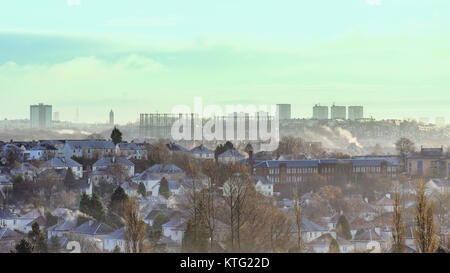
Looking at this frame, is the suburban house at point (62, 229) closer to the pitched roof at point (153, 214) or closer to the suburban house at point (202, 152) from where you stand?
the pitched roof at point (153, 214)

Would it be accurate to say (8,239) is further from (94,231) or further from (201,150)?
(201,150)

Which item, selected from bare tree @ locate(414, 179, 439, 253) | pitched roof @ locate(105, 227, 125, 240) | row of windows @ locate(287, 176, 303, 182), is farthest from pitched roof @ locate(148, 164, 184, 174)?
bare tree @ locate(414, 179, 439, 253)

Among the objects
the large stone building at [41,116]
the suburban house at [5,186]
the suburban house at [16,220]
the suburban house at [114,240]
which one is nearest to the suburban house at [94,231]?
the suburban house at [114,240]

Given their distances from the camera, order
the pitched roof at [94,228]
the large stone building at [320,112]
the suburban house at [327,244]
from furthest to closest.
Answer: the large stone building at [320,112]
the pitched roof at [94,228]
the suburban house at [327,244]

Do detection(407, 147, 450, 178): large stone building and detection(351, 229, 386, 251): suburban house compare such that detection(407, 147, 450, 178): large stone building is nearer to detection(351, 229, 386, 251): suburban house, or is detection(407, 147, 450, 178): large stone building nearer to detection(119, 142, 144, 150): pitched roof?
detection(351, 229, 386, 251): suburban house

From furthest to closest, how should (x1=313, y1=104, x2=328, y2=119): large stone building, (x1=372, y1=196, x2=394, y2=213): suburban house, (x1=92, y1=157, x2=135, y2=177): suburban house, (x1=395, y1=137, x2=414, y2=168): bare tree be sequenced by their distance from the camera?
1. (x1=395, y1=137, x2=414, y2=168): bare tree
2. (x1=92, y1=157, x2=135, y2=177): suburban house
3. (x1=372, y1=196, x2=394, y2=213): suburban house
4. (x1=313, y1=104, x2=328, y2=119): large stone building

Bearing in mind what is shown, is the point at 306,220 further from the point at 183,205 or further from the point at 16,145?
the point at 16,145
